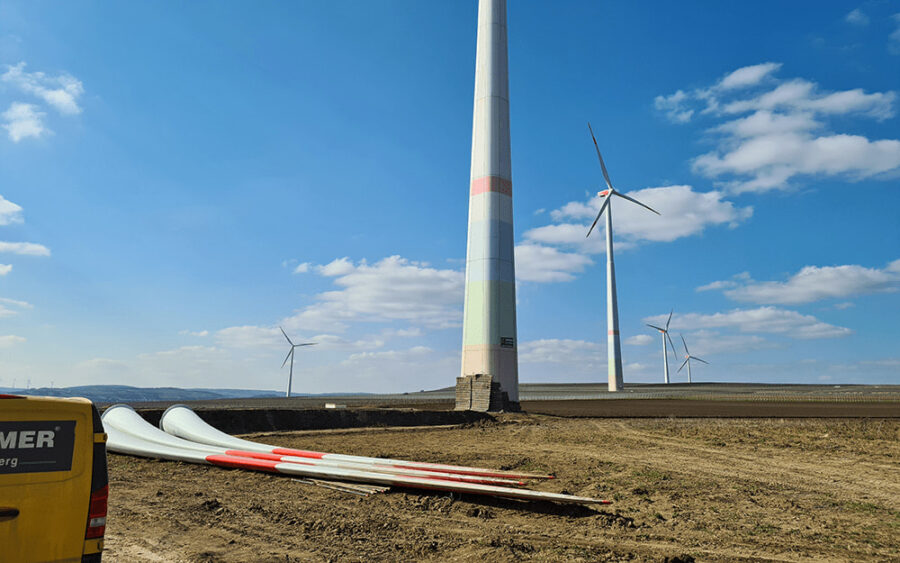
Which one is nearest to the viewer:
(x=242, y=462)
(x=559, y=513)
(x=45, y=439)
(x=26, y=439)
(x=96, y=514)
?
(x=26, y=439)

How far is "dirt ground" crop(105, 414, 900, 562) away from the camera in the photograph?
334 inches

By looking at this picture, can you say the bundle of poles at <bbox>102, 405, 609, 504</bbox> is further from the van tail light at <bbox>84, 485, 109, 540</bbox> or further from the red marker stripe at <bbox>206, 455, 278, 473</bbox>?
the van tail light at <bbox>84, 485, 109, 540</bbox>

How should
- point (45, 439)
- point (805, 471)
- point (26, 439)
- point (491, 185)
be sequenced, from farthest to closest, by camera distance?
point (491, 185) → point (805, 471) → point (45, 439) → point (26, 439)

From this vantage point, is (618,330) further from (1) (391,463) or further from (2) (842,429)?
(1) (391,463)

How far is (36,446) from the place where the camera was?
5230 mm

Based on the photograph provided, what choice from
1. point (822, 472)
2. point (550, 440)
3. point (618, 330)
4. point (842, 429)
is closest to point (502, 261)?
A: point (550, 440)

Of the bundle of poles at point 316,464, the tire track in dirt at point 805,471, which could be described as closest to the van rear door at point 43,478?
the bundle of poles at point 316,464

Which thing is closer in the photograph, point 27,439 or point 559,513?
point 27,439

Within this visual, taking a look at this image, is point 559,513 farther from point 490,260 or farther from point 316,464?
point 490,260

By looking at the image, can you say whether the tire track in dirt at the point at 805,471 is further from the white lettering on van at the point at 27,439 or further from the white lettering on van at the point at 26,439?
the white lettering on van at the point at 26,439

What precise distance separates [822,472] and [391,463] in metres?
11.3

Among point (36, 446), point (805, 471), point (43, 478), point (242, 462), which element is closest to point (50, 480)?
point (43, 478)

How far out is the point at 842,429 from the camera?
25.1m

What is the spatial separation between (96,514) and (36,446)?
2.77 ft
